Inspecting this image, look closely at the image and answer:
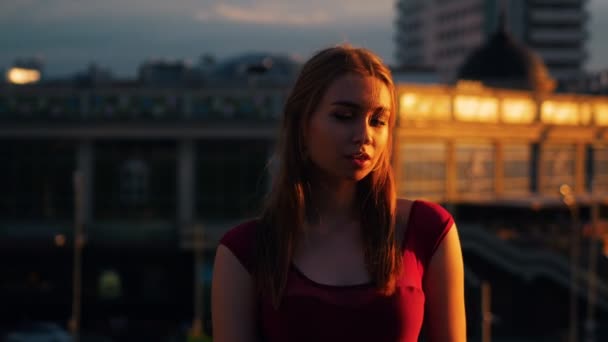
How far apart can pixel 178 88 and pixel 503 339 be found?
1868cm

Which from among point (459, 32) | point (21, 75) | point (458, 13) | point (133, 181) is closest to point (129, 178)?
point (133, 181)

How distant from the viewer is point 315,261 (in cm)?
396

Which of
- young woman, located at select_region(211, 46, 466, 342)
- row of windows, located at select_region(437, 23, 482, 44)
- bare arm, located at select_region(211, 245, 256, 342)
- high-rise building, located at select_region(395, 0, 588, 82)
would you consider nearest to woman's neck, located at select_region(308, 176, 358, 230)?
young woman, located at select_region(211, 46, 466, 342)

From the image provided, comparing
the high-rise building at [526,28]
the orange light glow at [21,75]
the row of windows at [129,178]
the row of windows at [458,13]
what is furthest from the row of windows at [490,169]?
the row of windows at [458,13]

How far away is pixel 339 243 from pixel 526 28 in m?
149

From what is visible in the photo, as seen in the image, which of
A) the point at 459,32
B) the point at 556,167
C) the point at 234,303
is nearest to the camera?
the point at 234,303

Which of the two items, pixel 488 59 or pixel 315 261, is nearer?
pixel 315 261

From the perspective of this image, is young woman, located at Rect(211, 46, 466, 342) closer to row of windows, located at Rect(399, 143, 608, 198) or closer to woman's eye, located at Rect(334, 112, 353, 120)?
woman's eye, located at Rect(334, 112, 353, 120)

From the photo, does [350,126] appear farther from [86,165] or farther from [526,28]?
[526,28]

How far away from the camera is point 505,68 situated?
254 feet

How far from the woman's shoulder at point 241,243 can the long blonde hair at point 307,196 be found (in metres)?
0.02

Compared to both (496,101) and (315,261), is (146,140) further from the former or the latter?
(315,261)

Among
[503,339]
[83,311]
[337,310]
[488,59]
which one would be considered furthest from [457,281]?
[488,59]

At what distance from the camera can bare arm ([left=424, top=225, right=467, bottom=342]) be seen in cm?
396
